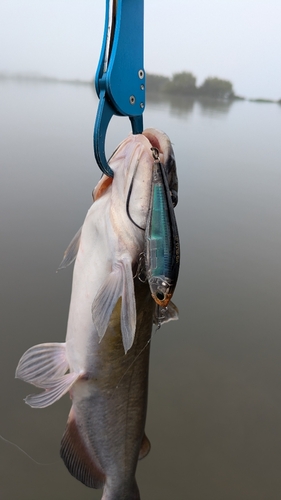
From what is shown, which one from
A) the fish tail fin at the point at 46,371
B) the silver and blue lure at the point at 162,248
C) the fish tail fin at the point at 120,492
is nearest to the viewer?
the silver and blue lure at the point at 162,248

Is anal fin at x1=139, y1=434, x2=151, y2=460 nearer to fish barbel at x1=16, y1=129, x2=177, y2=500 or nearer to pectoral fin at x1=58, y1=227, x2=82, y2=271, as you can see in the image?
fish barbel at x1=16, y1=129, x2=177, y2=500

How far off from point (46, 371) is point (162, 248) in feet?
1.61

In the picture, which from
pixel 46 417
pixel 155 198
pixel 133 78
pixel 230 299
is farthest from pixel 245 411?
pixel 133 78

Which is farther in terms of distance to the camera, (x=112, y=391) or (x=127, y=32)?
(x=112, y=391)

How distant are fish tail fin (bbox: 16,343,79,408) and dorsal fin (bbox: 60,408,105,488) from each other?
133 mm

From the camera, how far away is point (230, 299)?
239 cm

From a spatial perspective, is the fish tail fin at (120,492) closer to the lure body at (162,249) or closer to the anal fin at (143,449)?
the anal fin at (143,449)

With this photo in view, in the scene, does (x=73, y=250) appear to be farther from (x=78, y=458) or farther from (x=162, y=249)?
(x=78, y=458)

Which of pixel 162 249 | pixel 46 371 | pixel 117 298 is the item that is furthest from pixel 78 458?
pixel 162 249

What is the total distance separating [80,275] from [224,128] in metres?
4.50

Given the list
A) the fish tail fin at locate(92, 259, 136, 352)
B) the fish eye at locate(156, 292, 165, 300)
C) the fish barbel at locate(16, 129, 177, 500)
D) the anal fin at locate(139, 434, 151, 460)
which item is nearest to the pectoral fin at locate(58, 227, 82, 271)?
the fish barbel at locate(16, 129, 177, 500)

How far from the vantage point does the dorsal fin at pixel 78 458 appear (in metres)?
1.04

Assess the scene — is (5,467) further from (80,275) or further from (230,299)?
(230,299)

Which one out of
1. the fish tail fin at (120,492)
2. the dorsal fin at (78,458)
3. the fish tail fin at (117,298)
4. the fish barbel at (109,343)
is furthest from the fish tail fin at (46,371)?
the fish tail fin at (120,492)
